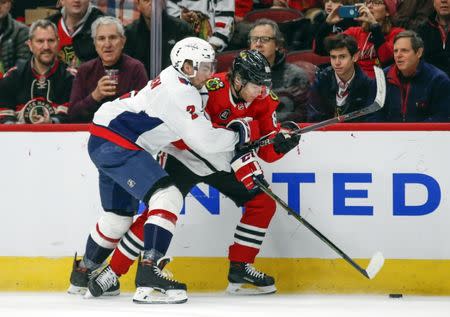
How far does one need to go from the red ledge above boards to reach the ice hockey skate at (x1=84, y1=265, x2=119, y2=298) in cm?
67

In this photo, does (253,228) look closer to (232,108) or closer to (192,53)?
(232,108)

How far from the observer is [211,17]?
5.18 m

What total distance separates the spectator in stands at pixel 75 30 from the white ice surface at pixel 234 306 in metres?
1.14

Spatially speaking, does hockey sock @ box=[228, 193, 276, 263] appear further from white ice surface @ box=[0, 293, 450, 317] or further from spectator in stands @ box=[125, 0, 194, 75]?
spectator in stands @ box=[125, 0, 194, 75]

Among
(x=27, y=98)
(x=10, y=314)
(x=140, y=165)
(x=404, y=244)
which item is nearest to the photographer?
(x=10, y=314)

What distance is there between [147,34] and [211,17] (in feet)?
1.01

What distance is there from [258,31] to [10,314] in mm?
1740

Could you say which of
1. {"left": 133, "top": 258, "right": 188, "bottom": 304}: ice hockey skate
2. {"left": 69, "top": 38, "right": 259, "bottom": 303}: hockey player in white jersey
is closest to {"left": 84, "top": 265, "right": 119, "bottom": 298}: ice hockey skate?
{"left": 69, "top": 38, "right": 259, "bottom": 303}: hockey player in white jersey

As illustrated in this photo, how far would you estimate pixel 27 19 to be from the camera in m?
5.38

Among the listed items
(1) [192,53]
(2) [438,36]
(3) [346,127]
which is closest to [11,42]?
(1) [192,53]

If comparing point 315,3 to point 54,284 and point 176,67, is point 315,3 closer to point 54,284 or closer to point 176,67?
point 176,67

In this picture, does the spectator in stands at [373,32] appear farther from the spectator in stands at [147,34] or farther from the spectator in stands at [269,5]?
the spectator in stands at [147,34]

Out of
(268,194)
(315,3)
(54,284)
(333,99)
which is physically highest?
(315,3)

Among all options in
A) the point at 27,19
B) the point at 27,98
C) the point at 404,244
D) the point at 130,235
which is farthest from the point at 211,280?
the point at 27,19
